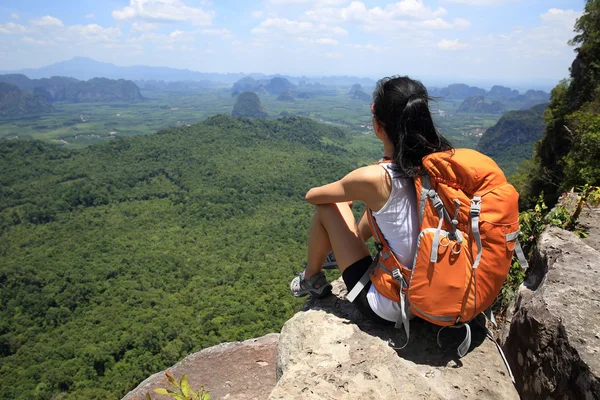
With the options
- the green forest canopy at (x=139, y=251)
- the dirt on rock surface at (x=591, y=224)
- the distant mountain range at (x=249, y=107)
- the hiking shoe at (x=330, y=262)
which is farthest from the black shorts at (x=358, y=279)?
the distant mountain range at (x=249, y=107)

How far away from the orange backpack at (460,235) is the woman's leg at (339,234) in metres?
0.57

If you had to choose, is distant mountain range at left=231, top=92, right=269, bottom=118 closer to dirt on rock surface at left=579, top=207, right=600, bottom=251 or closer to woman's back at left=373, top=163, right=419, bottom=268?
dirt on rock surface at left=579, top=207, right=600, bottom=251

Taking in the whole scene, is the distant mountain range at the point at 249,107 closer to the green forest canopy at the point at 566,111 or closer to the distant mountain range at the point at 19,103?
the distant mountain range at the point at 19,103

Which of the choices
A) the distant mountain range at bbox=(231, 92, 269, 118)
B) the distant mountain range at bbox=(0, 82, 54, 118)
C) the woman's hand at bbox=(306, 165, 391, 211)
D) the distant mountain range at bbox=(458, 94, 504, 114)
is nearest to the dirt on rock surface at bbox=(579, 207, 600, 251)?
the woman's hand at bbox=(306, 165, 391, 211)

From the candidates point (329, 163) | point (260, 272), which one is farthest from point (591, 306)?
Answer: point (329, 163)

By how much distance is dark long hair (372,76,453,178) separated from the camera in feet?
6.47

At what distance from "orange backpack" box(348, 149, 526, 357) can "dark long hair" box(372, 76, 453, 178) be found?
3.8 inches

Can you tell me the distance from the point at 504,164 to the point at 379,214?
70228mm

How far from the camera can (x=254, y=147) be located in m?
69.4

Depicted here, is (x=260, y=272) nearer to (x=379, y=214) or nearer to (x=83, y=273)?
(x=83, y=273)

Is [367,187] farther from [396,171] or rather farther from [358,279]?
[358,279]

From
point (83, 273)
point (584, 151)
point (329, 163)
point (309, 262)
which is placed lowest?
point (83, 273)

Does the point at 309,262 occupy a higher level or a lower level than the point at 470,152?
lower

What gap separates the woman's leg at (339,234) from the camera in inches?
98.1
